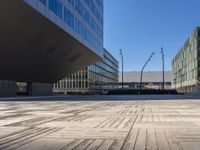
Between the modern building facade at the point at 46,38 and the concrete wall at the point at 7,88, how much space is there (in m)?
1.03

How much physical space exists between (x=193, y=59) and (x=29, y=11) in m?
82.3

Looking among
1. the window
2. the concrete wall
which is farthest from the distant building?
the window

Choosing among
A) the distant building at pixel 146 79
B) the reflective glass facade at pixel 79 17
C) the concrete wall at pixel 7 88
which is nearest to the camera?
the reflective glass facade at pixel 79 17

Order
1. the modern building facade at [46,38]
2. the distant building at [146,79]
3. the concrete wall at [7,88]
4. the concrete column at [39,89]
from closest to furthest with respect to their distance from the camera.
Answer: the modern building facade at [46,38] → the concrete wall at [7,88] → the concrete column at [39,89] → the distant building at [146,79]

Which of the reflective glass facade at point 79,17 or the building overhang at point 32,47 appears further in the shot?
the reflective glass facade at point 79,17

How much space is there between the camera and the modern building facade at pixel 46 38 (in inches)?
1568

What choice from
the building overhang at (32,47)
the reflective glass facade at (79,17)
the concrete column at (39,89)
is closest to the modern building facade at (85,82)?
the concrete column at (39,89)

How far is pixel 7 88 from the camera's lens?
5725 cm

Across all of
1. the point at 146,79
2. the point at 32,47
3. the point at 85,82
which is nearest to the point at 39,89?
the point at 32,47

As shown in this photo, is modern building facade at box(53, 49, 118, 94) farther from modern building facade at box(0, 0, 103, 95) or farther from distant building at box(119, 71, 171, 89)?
distant building at box(119, 71, 171, 89)

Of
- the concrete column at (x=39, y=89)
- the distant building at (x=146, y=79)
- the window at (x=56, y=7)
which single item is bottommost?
the concrete column at (x=39, y=89)

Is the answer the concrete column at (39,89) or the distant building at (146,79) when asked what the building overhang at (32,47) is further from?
the distant building at (146,79)

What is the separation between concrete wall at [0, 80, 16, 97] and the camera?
181ft

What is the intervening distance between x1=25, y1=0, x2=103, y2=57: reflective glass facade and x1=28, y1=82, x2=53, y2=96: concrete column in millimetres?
13060
